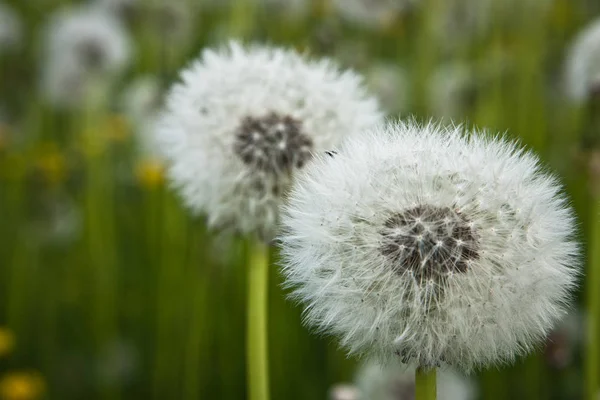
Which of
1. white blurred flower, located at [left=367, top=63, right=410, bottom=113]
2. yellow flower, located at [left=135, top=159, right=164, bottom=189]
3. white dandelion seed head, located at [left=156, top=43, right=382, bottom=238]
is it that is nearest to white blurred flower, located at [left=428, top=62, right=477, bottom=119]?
white blurred flower, located at [left=367, top=63, right=410, bottom=113]

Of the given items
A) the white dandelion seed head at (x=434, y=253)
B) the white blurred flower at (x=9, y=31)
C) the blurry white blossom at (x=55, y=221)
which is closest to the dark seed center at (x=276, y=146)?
the white dandelion seed head at (x=434, y=253)

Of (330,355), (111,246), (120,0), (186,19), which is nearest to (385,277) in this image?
(330,355)

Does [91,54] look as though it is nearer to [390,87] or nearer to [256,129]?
[390,87]

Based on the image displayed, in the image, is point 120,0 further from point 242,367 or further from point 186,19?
point 242,367

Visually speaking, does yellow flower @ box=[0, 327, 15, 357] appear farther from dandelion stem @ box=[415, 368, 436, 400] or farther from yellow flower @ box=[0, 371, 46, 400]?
dandelion stem @ box=[415, 368, 436, 400]

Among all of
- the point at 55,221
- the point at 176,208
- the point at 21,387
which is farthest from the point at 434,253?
the point at 55,221
